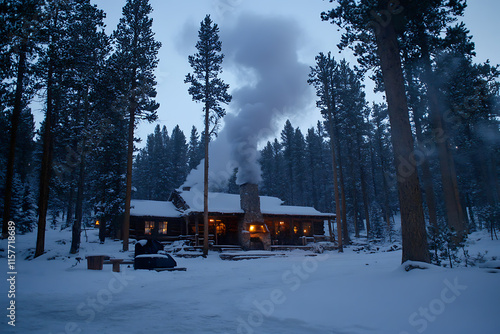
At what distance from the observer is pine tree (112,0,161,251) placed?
19.6 metres

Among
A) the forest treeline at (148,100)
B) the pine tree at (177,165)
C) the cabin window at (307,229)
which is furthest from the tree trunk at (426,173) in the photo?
the pine tree at (177,165)

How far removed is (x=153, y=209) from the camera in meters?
29.4

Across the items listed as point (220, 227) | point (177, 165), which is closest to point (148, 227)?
point (220, 227)

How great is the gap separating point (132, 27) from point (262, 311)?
22.1 metres

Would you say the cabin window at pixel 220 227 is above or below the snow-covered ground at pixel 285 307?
above

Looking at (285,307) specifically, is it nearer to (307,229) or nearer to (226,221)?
(226,221)

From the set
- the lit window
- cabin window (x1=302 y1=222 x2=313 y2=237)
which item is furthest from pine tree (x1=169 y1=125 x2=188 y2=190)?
the lit window

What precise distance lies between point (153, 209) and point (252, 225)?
11225 millimetres

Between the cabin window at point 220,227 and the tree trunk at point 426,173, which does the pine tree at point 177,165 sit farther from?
the tree trunk at point 426,173

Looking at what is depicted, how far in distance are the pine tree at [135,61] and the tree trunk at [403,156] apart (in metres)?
16.4

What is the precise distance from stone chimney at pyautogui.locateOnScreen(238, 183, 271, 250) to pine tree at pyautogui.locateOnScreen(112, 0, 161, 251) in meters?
9.39

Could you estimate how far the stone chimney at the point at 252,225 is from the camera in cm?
2383

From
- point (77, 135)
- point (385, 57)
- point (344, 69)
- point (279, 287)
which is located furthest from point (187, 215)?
point (344, 69)

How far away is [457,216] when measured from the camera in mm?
13023
